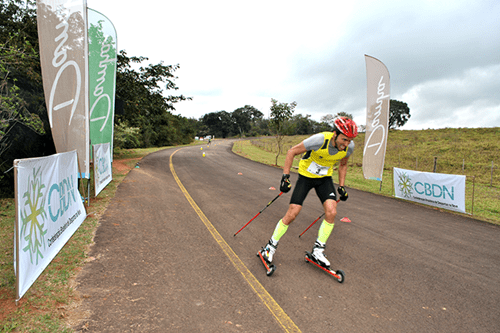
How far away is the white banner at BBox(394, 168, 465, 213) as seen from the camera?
826 cm

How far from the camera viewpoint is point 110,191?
832 centimetres

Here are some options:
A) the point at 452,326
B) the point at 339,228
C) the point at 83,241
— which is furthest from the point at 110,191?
the point at 452,326

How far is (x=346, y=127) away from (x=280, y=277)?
90.5 inches

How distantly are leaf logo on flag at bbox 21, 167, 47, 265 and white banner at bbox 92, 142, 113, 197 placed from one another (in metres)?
4.18

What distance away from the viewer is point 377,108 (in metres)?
10.4

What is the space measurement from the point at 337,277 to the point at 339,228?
8.12 feet

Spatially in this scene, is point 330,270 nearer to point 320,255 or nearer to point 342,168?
point 320,255

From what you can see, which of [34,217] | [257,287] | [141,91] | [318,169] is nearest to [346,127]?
[318,169]

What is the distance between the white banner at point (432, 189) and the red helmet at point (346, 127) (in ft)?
22.5

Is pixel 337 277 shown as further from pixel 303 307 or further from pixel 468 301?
pixel 468 301

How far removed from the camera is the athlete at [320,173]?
3791 millimetres

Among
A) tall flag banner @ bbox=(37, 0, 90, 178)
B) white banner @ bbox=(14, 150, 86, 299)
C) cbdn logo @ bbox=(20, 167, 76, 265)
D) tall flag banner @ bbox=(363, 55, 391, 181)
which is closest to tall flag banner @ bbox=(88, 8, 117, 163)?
tall flag banner @ bbox=(37, 0, 90, 178)

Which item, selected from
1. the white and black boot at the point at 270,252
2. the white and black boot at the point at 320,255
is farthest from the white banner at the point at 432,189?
the white and black boot at the point at 270,252

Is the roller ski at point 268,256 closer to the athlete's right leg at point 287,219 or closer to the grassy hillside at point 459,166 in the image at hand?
the athlete's right leg at point 287,219
